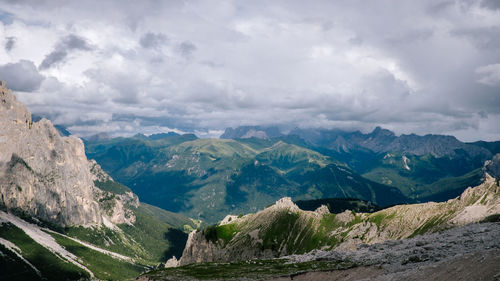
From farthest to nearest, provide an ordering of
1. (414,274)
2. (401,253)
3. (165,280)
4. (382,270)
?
(165,280) < (401,253) < (382,270) < (414,274)

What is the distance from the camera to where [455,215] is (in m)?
198

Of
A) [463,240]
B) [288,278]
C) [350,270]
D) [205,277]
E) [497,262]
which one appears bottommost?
[205,277]

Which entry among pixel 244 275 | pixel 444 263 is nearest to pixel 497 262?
pixel 444 263

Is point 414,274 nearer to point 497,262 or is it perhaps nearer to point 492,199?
point 497,262

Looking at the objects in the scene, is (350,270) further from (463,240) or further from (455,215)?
(455,215)

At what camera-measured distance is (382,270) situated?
94.8 m

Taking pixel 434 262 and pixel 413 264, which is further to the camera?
pixel 413 264

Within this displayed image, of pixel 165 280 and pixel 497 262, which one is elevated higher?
pixel 497 262

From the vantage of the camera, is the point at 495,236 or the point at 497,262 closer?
Answer: the point at 497,262

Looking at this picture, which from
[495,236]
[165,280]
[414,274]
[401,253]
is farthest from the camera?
[165,280]

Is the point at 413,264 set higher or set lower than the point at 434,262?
lower

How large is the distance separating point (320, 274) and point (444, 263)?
1758 inches

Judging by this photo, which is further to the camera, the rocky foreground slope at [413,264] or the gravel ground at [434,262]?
the rocky foreground slope at [413,264]

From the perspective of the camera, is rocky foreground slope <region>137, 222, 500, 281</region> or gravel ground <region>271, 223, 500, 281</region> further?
rocky foreground slope <region>137, 222, 500, 281</region>
